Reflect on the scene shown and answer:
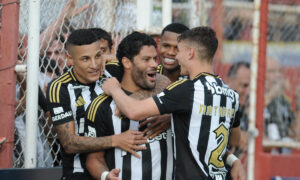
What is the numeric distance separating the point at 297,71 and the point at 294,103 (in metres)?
0.57

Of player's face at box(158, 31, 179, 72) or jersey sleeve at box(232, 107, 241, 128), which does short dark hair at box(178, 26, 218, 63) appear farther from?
player's face at box(158, 31, 179, 72)

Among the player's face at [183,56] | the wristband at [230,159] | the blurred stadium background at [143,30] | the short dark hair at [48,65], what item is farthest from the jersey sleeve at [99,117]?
the short dark hair at [48,65]

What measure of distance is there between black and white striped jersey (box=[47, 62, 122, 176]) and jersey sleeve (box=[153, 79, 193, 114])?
69cm

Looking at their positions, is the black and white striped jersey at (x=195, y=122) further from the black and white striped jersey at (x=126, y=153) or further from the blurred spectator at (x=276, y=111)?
the blurred spectator at (x=276, y=111)

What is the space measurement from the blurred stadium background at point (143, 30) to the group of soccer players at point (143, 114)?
0.70 meters

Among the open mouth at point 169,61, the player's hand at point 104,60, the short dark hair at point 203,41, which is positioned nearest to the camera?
the short dark hair at point 203,41

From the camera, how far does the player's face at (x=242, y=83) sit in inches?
305

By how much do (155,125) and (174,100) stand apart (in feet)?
0.96

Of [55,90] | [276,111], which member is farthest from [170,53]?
[276,111]

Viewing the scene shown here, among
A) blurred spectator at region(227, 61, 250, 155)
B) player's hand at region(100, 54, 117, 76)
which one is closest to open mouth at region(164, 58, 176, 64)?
player's hand at region(100, 54, 117, 76)

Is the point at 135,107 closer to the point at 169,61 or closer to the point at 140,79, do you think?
the point at 140,79

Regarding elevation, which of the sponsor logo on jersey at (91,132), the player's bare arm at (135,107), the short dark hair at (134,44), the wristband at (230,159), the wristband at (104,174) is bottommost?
the wristband at (104,174)

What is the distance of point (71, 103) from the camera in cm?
445

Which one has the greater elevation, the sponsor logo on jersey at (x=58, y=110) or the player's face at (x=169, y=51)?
the player's face at (x=169, y=51)
